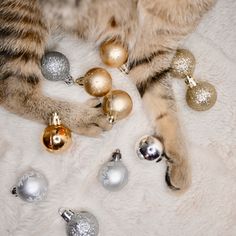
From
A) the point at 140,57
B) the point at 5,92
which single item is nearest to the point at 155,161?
the point at 140,57

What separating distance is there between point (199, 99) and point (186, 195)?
0.25 metres

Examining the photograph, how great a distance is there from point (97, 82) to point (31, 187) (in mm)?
Answer: 312

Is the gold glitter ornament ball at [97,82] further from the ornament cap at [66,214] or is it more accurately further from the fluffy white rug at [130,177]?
the ornament cap at [66,214]

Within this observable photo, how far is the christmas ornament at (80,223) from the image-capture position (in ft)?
3.70

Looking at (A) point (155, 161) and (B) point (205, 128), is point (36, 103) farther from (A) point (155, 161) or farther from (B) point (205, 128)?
(B) point (205, 128)

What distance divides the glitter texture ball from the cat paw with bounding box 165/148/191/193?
0.35 meters

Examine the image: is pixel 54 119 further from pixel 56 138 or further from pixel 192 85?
pixel 192 85

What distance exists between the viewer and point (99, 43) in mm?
1280

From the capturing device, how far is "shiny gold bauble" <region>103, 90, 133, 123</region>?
119cm

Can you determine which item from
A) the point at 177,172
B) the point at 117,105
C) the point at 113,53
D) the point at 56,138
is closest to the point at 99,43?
the point at 113,53

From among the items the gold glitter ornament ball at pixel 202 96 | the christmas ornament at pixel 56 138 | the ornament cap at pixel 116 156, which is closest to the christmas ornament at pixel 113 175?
the ornament cap at pixel 116 156

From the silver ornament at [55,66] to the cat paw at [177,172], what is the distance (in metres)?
0.35

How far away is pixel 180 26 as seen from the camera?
48.8 inches

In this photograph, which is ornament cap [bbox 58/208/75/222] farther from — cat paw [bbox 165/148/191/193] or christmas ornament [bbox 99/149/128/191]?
cat paw [bbox 165/148/191/193]
